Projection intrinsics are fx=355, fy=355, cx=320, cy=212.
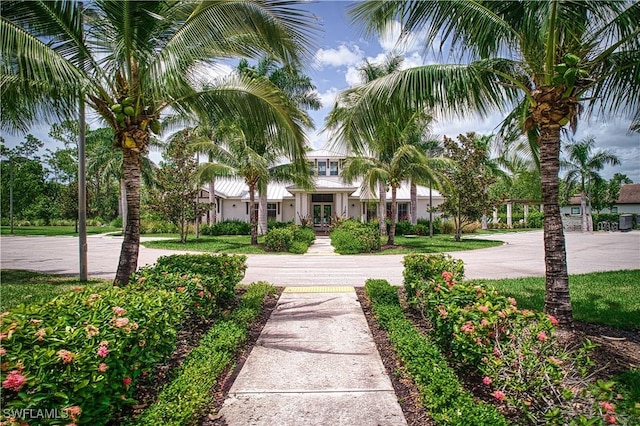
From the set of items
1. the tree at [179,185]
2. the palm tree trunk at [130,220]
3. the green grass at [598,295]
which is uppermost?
the tree at [179,185]

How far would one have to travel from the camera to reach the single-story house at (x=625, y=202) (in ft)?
179

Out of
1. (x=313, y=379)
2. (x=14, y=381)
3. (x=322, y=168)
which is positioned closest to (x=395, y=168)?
(x=313, y=379)

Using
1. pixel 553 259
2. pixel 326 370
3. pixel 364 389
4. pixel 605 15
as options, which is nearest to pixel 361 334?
pixel 326 370

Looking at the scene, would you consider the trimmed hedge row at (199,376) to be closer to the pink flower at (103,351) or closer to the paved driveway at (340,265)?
the pink flower at (103,351)

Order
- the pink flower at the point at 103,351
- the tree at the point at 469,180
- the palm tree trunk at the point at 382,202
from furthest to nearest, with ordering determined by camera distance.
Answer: the tree at the point at 469,180 → the palm tree trunk at the point at 382,202 → the pink flower at the point at 103,351

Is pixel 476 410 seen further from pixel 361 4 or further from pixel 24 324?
pixel 361 4

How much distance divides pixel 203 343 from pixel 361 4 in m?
5.53

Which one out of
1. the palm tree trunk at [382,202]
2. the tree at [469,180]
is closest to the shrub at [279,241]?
the palm tree trunk at [382,202]

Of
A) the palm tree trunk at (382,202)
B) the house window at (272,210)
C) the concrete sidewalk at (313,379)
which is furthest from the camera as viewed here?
the house window at (272,210)

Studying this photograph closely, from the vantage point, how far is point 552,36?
4762mm

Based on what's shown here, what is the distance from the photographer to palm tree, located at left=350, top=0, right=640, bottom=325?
5.06m

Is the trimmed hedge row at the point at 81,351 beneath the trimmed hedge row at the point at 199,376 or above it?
above

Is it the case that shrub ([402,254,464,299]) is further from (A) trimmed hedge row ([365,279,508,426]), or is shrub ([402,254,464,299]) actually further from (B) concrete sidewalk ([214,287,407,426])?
(B) concrete sidewalk ([214,287,407,426])

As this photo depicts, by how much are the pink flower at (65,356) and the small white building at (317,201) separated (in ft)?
87.0
